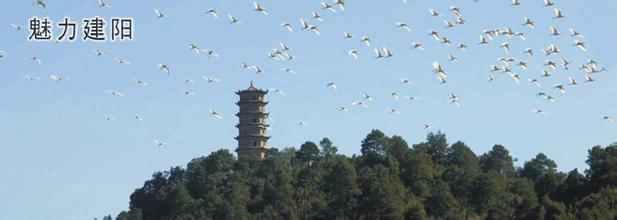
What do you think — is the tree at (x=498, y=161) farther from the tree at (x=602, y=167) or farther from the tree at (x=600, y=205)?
the tree at (x=600, y=205)

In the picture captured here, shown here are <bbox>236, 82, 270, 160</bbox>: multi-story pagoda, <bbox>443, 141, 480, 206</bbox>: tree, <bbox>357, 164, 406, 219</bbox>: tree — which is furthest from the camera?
<bbox>236, 82, 270, 160</bbox>: multi-story pagoda

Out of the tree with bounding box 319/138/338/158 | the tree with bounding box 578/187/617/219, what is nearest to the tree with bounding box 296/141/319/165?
the tree with bounding box 319/138/338/158

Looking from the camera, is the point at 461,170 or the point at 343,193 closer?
the point at 343,193

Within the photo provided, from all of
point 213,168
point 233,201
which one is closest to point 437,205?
point 233,201

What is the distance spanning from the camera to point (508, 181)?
123 meters

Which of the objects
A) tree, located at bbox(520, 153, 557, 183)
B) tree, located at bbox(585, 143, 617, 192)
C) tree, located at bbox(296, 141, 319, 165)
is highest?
tree, located at bbox(296, 141, 319, 165)

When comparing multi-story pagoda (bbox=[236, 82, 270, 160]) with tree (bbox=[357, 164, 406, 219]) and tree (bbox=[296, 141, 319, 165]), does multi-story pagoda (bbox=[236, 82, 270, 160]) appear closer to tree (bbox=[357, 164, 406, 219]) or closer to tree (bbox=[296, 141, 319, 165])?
tree (bbox=[296, 141, 319, 165])

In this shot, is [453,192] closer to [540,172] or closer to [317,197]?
[317,197]

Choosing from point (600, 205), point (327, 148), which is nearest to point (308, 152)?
point (327, 148)

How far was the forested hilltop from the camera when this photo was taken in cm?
10975

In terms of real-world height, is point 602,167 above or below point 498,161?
below

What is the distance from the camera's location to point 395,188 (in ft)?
372

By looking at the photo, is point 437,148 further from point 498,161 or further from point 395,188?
point 395,188

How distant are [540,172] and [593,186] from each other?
97.0 ft
